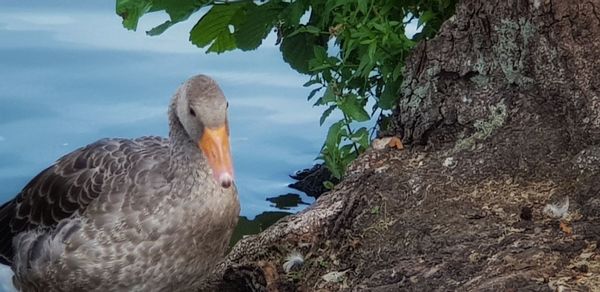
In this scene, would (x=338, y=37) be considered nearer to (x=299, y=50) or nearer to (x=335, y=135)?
(x=335, y=135)

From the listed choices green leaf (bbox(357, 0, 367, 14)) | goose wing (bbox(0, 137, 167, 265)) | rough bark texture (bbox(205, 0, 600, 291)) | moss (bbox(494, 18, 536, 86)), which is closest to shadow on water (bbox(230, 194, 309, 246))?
goose wing (bbox(0, 137, 167, 265))

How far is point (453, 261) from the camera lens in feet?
9.62

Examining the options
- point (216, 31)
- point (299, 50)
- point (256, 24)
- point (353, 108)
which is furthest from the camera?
point (216, 31)

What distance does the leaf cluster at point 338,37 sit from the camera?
11.9 ft

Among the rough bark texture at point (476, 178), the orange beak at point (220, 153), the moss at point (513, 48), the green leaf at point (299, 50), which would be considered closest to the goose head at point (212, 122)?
the orange beak at point (220, 153)

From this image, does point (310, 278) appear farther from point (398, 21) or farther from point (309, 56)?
point (309, 56)

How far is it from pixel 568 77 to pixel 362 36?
2.32ft

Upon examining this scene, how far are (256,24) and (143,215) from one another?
1143 millimetres

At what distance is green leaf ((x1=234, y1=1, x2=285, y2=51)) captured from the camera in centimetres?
428

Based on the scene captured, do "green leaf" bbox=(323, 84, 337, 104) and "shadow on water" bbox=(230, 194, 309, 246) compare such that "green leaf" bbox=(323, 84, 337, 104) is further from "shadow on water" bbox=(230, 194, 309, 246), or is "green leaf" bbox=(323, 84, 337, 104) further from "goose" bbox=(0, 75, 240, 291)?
"shadow on water" bbox=(230, 194, 309, 246)

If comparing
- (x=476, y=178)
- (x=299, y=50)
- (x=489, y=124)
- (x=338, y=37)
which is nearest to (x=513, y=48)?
(x=489, y=124)

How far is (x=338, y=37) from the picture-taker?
3.74m

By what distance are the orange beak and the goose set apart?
3 centimetres

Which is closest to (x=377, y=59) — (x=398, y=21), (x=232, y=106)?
(x=398, y=21)
